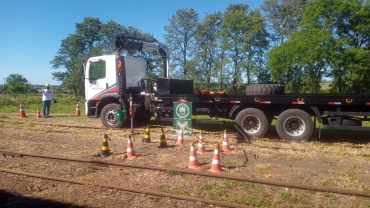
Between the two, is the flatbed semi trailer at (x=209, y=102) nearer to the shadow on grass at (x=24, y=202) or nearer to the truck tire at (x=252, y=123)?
the truck tire at (x=252, y=123)

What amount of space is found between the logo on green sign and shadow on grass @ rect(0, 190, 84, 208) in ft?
17.3

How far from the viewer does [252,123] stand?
364 inches

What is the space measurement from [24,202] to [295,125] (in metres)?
7.17

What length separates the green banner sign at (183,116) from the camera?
364 inches

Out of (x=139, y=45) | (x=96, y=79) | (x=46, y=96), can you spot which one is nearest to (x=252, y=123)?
(x=139, y=45)

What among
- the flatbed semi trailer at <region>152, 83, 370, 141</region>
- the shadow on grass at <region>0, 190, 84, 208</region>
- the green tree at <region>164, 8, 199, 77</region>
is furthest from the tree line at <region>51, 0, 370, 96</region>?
the shadow on grass at <region>0, 190, 84, 208</region>

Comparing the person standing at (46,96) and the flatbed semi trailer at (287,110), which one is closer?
the flatbed semi trailer at (287,110)

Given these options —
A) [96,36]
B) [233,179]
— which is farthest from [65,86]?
[233,179]

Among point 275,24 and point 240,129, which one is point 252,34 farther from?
point 240,129

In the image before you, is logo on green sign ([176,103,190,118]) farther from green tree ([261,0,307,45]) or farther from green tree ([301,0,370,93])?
green tree ([261,0,307,45])

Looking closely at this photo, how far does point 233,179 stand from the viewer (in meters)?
5.37

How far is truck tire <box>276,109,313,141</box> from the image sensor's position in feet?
28.1

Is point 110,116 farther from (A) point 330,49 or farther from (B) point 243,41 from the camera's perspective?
(B) point 243,41

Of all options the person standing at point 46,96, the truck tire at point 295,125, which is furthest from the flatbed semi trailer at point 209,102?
the person standing at point 46,96
